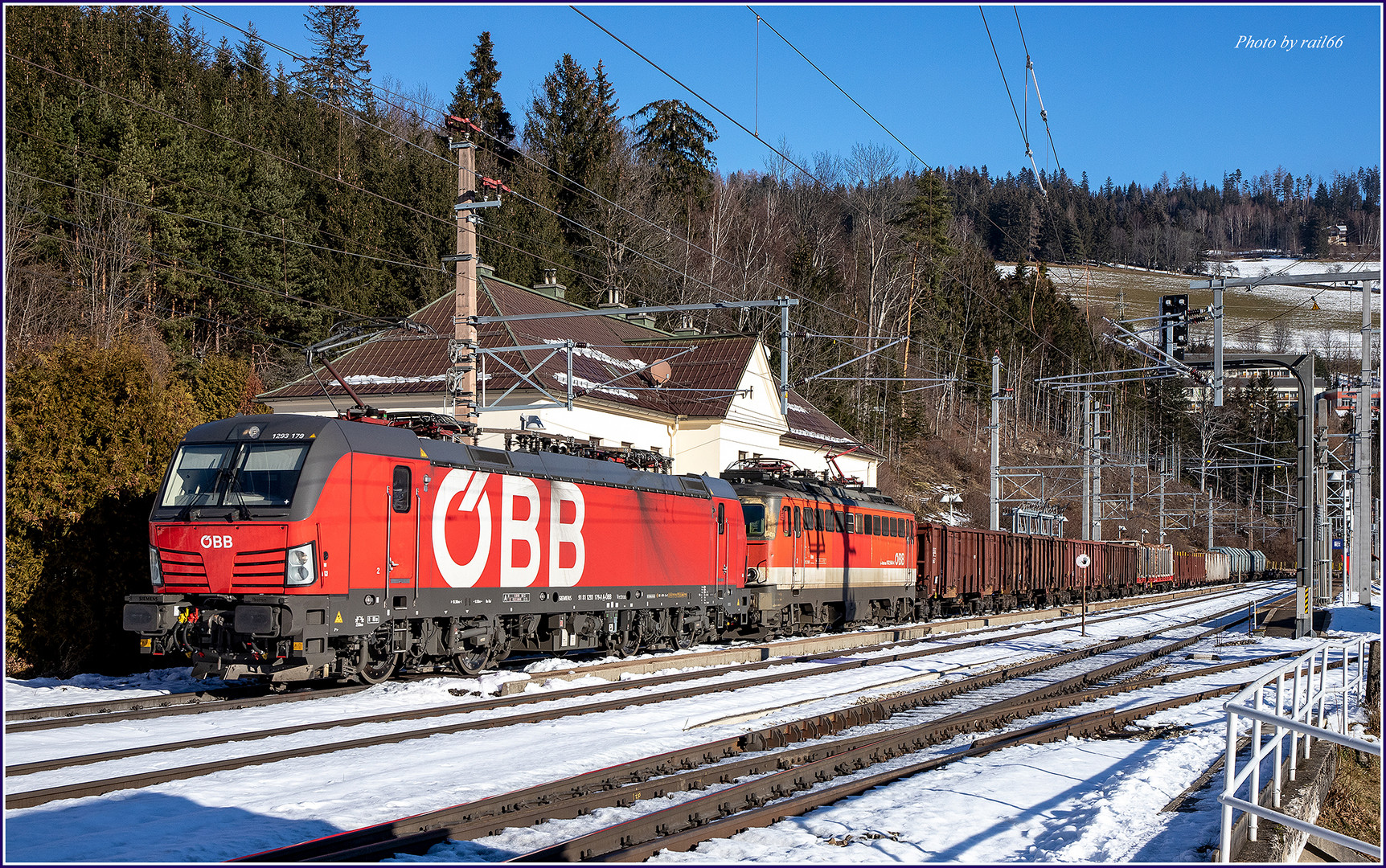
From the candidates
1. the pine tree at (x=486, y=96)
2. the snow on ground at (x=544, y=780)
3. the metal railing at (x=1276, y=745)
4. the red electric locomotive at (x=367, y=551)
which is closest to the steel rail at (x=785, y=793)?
the snow on ground at (x=544, y=780)

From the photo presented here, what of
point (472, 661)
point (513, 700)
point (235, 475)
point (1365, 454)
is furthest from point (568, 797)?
point (1365, 454)

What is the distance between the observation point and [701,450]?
40.7m

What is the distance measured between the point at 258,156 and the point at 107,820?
4112 centimetres

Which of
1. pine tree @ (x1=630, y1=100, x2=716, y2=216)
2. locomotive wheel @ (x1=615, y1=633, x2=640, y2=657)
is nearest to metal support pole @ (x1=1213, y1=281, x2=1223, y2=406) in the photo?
locomotive wheel @ (x1=615, y1=633, x2=640, y2=657)

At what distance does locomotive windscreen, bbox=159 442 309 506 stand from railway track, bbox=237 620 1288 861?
6205 millimetres

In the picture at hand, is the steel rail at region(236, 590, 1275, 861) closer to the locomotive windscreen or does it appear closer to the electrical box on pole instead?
the locomotive windscreen

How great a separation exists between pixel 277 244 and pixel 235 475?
3258 centimetres

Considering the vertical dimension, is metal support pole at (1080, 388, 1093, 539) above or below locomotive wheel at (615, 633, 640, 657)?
above

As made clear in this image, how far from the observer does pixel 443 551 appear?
15.8 metres

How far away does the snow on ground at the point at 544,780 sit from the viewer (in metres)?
7.84

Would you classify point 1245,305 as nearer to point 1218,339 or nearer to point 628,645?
point 1218,339

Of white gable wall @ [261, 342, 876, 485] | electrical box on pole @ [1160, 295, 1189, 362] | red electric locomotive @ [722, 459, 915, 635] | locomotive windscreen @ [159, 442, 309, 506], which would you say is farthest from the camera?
white gable wall @ [261, 342, 876, 485]

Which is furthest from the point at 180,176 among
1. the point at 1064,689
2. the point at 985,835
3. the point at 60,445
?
the point at 985,835

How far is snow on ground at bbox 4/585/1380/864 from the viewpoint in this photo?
784 centimetres
